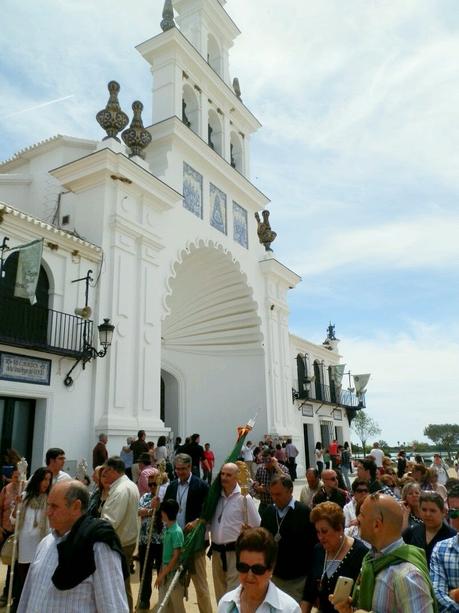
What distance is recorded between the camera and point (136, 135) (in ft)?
44.7

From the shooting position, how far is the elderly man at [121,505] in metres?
4.32

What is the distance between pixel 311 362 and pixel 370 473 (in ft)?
68.2

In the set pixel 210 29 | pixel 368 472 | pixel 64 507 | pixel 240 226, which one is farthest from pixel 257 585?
pixel 210 29

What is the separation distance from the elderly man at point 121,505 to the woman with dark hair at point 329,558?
1914mm

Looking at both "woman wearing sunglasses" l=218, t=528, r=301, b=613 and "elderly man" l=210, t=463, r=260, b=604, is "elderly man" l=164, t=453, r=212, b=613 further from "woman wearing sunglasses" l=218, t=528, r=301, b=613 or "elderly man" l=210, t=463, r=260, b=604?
"woman wearing sunglasses" l=218, t=528, r=301, b=613

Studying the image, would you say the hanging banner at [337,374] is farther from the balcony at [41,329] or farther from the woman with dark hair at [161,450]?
the balcony at [41,329]

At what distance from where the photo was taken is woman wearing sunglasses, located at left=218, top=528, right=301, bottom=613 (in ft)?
7.05

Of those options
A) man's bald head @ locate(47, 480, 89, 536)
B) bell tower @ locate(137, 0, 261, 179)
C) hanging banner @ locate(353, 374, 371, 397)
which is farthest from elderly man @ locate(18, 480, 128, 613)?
hanging banner @ locate(353, 374, 371, 397)

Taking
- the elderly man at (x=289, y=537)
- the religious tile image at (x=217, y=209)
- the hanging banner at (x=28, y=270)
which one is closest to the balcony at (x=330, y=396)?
the religious tile image at (x=217, y=209)

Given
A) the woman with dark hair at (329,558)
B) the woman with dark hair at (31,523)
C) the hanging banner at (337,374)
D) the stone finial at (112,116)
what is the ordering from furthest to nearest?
the hanging banner at (337,374) < the stone finial at (112,116) < the woman with dark hair at (31,523) < the woman with dark hair at (329,558)

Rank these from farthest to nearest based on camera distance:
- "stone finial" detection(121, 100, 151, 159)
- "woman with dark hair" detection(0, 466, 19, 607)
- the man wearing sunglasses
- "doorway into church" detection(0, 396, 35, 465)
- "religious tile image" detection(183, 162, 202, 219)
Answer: "religious tile image" detection(183, 162, 202, 219)
"stone finial" detection(121, 100, 151, 159)
"doorway into church" detection(0, 396, 35, 465)
"woman with dark hair" detection(0, 466, 19, 607)
the man wearing sunglasses

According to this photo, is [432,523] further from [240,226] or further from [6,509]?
[240,226]

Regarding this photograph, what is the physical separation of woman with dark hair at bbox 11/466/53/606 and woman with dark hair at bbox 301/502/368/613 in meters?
2.70

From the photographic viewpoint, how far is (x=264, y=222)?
808 inches
